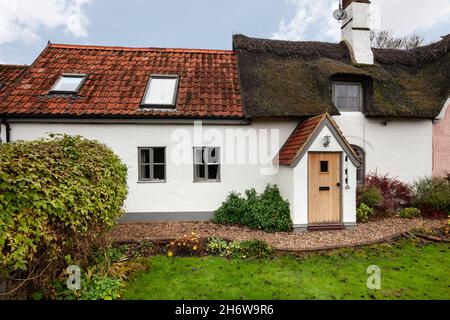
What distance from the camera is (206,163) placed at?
375 inches

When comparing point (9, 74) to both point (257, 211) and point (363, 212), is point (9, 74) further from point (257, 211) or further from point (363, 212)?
point (363, 212)

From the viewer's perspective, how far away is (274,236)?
7.65 meters

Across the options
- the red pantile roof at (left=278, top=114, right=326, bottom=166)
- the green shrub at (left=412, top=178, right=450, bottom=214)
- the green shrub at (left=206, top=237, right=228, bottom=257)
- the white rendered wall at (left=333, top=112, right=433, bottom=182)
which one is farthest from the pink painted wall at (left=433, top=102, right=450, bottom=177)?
the green shrub at (left=206, top=237, right=228, bottom=257)

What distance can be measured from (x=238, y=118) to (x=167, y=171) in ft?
10.5

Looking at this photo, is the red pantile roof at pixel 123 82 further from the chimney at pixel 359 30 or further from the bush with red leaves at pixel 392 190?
the bush with red leaves at pixel 392 190

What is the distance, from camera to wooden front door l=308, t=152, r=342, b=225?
8.34 meters

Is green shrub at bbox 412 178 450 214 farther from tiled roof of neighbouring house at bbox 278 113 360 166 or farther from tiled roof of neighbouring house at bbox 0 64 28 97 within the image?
tiled roof of neighbouring house at bbox 0 64 28 97

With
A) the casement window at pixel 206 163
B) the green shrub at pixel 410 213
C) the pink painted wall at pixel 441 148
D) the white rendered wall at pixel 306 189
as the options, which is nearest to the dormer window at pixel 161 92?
the casement window at pixel 206 163

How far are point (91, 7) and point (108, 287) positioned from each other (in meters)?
12.0

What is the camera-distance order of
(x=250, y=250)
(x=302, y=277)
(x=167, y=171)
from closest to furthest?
(x=302, y=277)
(x=250, y=250)
(x=167, y=171)

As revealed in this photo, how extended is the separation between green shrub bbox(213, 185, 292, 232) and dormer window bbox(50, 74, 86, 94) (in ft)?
23.0

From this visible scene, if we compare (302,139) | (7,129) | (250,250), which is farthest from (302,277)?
(7,129)
